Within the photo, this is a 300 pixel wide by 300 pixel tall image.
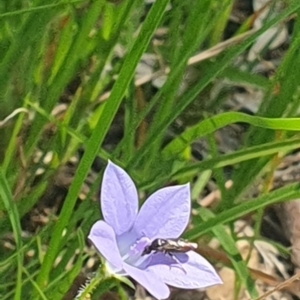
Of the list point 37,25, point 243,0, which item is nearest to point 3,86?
point 37,25

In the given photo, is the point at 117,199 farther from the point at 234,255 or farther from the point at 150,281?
the point at 234,255

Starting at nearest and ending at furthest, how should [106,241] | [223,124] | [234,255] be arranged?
[106,241] → [223,124] → [234,255]

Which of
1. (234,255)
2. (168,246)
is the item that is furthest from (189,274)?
(234,255)

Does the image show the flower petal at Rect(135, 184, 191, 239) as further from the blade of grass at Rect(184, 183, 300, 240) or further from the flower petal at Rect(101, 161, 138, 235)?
the blade of grass at Rect(184, 183, 300, 240)

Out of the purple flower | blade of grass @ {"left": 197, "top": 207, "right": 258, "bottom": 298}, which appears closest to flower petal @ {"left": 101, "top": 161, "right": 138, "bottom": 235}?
the purple flower

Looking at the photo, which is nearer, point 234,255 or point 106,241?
point 106,241

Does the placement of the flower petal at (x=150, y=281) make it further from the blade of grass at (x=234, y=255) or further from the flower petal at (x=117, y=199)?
the blade of grass at (x=234, y=255)

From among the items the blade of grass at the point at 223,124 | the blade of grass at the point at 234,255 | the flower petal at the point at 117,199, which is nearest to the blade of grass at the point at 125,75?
the flower petal at the point at 117,199

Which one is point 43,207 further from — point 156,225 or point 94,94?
point 156,225
